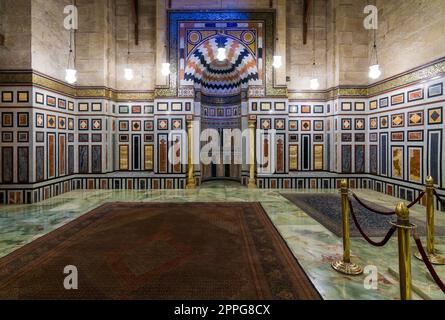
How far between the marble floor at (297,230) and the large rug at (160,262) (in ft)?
0.75

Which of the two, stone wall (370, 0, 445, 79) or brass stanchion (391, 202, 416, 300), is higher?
stone wall (370, 0, 445, 79)

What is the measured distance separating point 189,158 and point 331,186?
4.83m

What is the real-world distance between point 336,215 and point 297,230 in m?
1.41

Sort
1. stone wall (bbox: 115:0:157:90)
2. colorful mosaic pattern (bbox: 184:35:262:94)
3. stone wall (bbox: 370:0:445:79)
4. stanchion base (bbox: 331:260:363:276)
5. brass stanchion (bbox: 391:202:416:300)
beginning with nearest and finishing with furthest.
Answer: brass stanchion (bbox: 391:202:416:300) < stanchion base (bbox: 331:260:363:276) < stone wall (bbox: 370:0:445:79) < colorful mosaic pattern (bbox: 184:35:262:94) < stone wall (bbox: 115:0:157:90)

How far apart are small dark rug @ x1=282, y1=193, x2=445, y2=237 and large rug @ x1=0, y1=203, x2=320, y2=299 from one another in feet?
A: 3.66

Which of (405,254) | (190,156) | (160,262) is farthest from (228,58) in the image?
(405,254)

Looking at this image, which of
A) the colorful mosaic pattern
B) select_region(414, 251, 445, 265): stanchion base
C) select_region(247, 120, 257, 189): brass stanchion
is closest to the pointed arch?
the colorful mosaic pattern

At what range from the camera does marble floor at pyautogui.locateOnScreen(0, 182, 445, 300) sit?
2658 millimetres

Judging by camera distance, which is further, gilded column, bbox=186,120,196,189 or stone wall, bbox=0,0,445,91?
gilded column, bbox=186,120,196,189

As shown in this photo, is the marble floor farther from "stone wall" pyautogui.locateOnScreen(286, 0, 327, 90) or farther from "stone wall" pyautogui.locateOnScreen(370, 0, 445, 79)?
"stone wall" pyautogui.locateOnScreen(286, 0, 327, 90)

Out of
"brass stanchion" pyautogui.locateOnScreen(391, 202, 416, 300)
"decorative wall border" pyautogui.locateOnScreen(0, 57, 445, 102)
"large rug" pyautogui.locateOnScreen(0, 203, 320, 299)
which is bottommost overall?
"large rug" pyautogui.locateOnScreen(0, 203, 320, 299)

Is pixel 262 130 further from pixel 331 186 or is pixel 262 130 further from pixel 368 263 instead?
pixel 368 263
